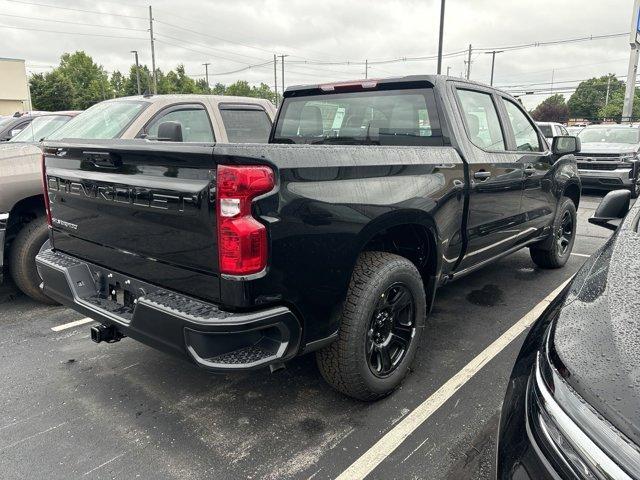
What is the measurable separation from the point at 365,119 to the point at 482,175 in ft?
3.24

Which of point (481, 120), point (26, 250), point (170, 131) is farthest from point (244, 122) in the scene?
point (481, 120)

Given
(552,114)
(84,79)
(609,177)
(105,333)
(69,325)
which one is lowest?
(69,325)

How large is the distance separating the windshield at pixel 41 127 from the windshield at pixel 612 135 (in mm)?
→ 12043

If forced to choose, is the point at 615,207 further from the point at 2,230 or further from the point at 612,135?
the point at 612,135

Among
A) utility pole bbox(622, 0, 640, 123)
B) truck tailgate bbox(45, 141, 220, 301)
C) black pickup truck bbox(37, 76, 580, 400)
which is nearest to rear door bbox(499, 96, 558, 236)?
black pickup truck bbox(37, 76, 580, 400)

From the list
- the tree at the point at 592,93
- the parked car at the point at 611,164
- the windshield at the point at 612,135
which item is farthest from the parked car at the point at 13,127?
the tree at the point at 592,93

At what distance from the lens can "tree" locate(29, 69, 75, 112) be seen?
51625 mm

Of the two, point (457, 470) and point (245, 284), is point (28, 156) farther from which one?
point (457, 470)

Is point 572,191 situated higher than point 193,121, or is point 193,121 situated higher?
point 193,121

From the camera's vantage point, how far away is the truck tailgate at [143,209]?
2152 millimetres

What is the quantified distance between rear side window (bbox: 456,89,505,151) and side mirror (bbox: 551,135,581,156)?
1.05m

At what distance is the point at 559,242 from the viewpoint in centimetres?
560

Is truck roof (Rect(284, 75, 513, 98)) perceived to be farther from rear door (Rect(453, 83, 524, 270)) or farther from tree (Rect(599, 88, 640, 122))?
tree (Rect(599, 88, 640, 122))

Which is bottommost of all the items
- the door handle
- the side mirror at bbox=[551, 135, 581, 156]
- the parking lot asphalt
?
the parking lot asphalt
